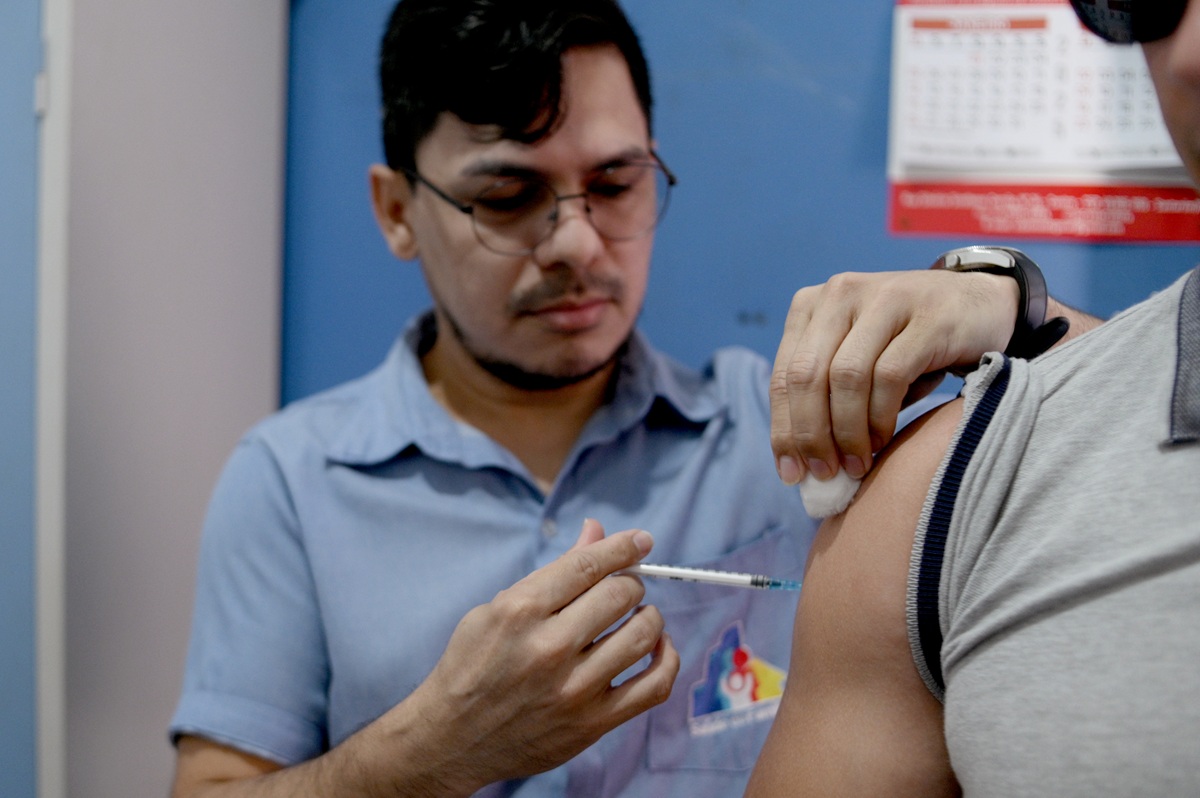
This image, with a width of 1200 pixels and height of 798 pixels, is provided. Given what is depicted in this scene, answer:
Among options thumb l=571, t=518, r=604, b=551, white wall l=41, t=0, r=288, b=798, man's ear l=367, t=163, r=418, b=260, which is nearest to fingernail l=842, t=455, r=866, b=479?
thumb l=571, t=518, r=604, b=551

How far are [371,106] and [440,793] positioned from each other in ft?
3.87

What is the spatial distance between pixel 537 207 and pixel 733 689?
0.67 m

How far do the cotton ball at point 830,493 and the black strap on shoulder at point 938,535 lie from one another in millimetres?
90

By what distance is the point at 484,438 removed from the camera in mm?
1251

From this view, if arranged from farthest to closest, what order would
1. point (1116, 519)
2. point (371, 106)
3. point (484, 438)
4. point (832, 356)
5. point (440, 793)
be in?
point (371, 106) < point (484, 438) < point (440, 793) < point (832, 356) < point (1116, 519)

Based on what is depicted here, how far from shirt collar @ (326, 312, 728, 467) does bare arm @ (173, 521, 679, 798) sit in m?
0.32

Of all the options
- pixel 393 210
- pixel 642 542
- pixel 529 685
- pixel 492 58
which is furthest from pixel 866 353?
pixel 393 210

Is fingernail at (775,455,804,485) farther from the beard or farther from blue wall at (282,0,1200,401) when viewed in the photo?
blue wall at (282,0,1200,401)

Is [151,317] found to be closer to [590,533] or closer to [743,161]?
[590,533]

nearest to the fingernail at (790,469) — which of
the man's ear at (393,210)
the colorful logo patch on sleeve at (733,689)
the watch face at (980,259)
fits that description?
the watch face at (980,259)

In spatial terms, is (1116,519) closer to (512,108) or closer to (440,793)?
(440,793)

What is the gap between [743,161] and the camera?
5.14 ft

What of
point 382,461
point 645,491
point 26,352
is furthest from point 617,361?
point 26,352

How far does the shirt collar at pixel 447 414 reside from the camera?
124 centimetres
